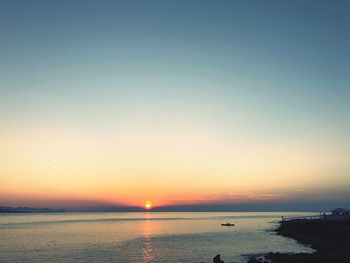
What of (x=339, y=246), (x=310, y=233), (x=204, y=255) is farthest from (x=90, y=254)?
(x=310, y=233)

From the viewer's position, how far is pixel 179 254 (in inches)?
2611

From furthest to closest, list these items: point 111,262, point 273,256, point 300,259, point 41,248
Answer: point 41,248, point 111,262, point 273,256, point 300,259

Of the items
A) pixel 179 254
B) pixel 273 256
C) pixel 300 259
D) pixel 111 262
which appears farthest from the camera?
pixel 179 254

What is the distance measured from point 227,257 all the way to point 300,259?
57.3ft

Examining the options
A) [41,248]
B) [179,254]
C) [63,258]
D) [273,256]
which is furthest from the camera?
[41,248]

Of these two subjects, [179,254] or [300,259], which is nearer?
[300,259]

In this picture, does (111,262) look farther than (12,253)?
No

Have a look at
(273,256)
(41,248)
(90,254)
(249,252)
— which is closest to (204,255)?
(249,252)

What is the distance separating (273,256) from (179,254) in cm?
1920

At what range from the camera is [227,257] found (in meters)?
61.1

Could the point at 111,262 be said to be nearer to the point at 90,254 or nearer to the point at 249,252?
the point at 90,254

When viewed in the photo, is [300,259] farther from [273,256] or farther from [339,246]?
[339,246]

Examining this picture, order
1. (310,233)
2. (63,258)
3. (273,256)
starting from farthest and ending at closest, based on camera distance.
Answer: (310,233), (63,258), (273,256)

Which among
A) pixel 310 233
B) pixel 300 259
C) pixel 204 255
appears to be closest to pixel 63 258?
pixel 204 255
